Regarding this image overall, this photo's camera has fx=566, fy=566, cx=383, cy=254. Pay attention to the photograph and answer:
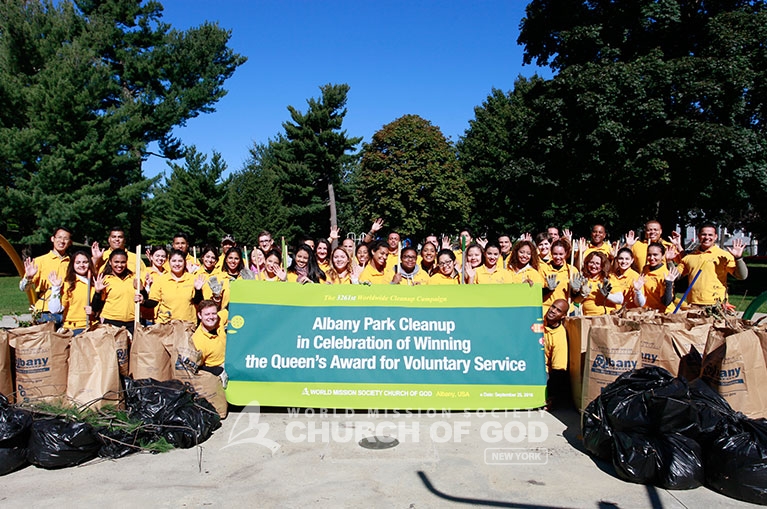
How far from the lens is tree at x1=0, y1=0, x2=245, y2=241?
2388cm

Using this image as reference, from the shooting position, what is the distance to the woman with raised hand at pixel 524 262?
22.1ft

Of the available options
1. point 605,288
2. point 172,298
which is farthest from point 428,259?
point 172,298

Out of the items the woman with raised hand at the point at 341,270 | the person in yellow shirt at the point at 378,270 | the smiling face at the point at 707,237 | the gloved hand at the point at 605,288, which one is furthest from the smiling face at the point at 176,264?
the smiling face at the point at 707,237

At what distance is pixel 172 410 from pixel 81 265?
→ 2.47m

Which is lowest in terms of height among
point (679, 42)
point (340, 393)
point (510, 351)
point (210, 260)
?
point (340, 393)

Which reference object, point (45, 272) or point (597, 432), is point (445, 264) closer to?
point (597, 432)

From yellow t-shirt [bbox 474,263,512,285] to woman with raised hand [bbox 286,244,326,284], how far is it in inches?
74.6

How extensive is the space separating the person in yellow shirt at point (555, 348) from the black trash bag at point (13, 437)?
4749 mm

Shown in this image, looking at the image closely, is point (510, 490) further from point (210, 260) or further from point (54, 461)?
point (210, 260)

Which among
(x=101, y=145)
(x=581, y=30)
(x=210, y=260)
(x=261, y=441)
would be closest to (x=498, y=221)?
(x=581, y=30)

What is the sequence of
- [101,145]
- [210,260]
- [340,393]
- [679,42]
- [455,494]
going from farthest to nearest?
[101,145] < [679,42] < [210,260] < [340,393] < [455,494]

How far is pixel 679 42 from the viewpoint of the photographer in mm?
18688

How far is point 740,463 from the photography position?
388 centimetres

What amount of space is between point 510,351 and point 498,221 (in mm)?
30462
